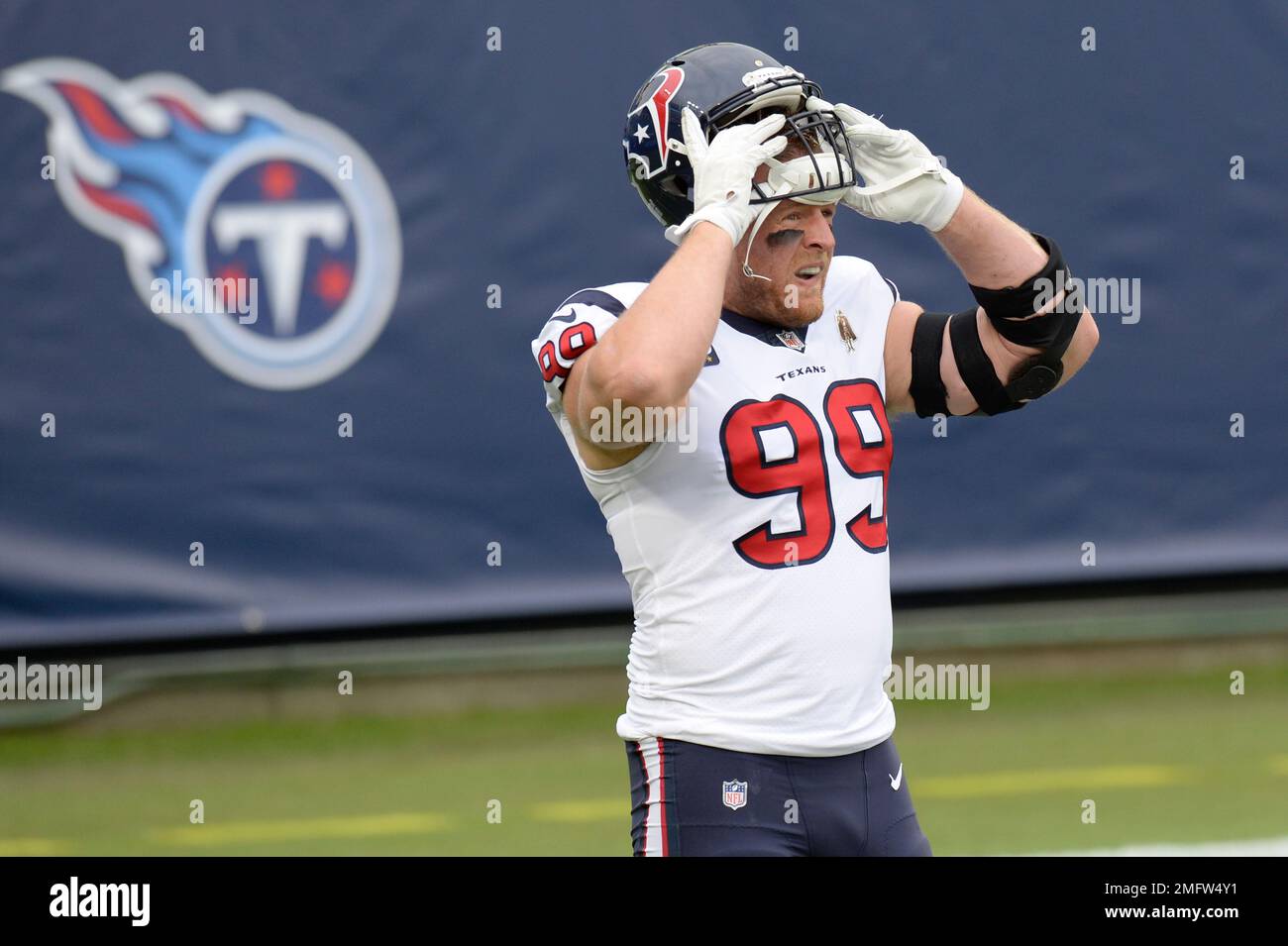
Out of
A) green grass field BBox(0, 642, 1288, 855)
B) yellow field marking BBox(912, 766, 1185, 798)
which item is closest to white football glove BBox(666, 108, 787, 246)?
green grass field BBox(0, 642, 1288, 855)

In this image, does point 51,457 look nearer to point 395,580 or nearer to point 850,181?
point 395,580

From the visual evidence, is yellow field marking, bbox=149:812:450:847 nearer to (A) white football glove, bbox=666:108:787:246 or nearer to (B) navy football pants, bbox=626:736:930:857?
(B) navy football pants, bbox=626:736:930:857

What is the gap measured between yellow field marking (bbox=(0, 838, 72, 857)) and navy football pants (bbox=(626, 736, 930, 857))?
316cm

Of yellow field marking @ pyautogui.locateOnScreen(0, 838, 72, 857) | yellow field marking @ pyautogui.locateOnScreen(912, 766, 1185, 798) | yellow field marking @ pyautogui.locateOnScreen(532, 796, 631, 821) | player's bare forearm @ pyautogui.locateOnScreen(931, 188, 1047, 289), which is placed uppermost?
player's bare forearm @ pyautogui.locateOnScreen(931, 188, 1047, 289)

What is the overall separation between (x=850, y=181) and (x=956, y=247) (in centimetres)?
28

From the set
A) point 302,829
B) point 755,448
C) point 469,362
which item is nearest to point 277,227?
point 469,362

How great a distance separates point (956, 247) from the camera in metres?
3.02

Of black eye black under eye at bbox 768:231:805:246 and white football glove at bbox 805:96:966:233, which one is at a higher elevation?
white football glove at bbox 805:96:966:233

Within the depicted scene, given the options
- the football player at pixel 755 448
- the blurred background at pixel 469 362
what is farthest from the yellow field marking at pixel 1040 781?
the football player at pixel 755 448

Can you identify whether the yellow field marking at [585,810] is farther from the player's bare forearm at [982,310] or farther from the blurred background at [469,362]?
the player's bare forearm at [982,310]

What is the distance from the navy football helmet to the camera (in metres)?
2.86

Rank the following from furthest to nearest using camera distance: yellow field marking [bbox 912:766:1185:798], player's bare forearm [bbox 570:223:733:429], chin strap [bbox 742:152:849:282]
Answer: yellow field marking [bbox 912:766:1185:798] → chin strap [bbox 742:152:849:282] → player's bare forearm [bbox 570:223:733:429]

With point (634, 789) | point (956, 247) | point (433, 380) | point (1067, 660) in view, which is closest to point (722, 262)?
point (956, 247)

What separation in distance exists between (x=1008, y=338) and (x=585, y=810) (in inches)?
119
